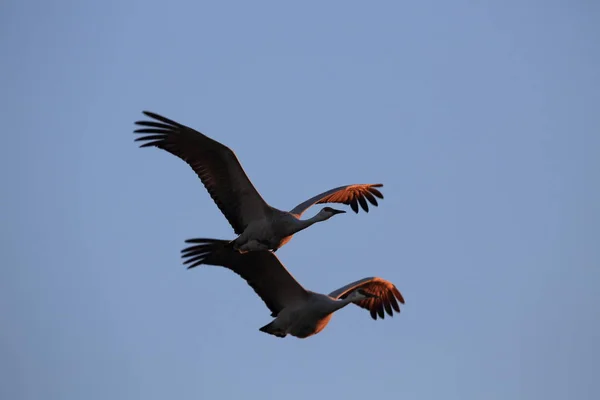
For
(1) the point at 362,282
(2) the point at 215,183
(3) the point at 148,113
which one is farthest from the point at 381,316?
(3) the point at 148,113

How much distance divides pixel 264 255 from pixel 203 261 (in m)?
1.18

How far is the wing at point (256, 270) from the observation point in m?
22.5

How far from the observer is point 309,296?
74.0ft

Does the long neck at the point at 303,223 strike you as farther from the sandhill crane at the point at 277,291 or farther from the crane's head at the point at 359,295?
the crane's head at the point at 359,295

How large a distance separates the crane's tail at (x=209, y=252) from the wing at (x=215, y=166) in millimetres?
475

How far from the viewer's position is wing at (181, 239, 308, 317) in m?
22.5

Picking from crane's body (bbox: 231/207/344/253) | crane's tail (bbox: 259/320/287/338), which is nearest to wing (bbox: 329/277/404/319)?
crane's tail (bbox: 259/320/287/338)

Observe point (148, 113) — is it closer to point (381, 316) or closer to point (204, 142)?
point (204, 142)

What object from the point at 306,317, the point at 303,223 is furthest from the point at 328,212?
the point at 306,317

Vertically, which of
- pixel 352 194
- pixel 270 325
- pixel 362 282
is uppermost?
pixel 352 194

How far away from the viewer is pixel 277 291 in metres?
22.8

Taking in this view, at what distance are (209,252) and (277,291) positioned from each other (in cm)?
144

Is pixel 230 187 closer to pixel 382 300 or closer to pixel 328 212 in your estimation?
pixel 328 212

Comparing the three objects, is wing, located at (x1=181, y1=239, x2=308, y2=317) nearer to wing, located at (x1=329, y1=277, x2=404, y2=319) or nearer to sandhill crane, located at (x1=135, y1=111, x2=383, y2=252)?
sandhill crane, located at (x1=135, y1=111, x2=383, y2=252)
